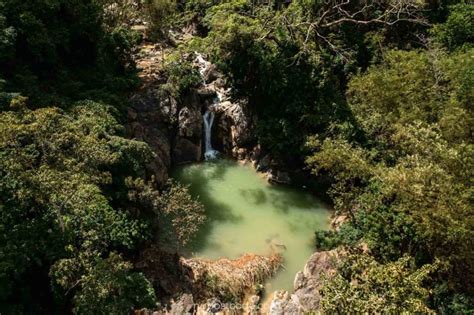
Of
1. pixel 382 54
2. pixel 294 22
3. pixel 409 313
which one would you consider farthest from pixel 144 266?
pixel 382 54

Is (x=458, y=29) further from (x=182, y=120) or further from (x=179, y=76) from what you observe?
(x=182, y=120)

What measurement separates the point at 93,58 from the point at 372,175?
2002 centimetres

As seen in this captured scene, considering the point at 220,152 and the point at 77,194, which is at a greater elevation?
the point at 220,152

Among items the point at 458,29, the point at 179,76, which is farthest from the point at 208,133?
the point at 458,29

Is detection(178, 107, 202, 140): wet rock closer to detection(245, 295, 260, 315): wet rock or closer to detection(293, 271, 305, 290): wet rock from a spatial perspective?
detection(293, 271, 305, 290): wet rock

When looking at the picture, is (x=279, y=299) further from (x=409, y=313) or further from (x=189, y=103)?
(x=189, y=103)

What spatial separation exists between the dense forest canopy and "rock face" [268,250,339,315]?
4.47ft

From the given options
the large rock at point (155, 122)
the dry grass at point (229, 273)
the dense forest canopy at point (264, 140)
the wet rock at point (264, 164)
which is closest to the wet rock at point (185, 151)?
the large rock at point (155, 122)

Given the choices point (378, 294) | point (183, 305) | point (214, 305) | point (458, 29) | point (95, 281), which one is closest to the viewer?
point (378, 294)

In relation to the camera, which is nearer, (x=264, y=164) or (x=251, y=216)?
(x=251, y=216)

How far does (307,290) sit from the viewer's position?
1911 cm

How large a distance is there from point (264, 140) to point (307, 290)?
1250 cm

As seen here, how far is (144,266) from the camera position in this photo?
1934cm

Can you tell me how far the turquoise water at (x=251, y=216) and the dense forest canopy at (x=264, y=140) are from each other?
168cm
